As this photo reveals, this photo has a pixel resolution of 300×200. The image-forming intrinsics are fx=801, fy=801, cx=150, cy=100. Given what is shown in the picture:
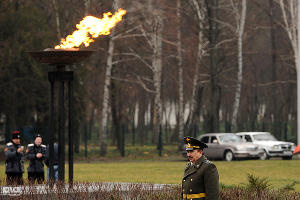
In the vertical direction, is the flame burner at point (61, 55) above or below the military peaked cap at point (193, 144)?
above

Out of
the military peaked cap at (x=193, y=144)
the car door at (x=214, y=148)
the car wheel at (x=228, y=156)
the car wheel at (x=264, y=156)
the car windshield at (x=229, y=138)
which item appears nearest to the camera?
the military peaked cap at (x=193, y=144)

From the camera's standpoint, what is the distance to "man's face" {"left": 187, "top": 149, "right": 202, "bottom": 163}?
10.1 metres

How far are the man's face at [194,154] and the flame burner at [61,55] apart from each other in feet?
24.1

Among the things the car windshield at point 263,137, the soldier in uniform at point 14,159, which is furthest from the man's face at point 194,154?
the car windshield at point 263,137

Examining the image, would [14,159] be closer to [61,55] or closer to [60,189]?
[61,55]

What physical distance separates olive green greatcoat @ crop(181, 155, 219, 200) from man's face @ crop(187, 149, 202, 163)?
6 cm

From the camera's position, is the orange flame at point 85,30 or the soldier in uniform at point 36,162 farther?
the soldier in uniform at point 36,162

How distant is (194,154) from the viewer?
10.1 meters

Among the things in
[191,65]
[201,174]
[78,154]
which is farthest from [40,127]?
[201,174]

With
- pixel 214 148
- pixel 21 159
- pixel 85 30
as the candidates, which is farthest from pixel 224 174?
pixel 85 30

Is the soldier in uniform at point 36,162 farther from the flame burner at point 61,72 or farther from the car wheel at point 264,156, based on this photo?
the car wheel at point 264,156

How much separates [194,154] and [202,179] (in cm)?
36

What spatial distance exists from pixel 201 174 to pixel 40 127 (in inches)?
1405

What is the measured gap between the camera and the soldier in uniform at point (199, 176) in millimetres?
10062
